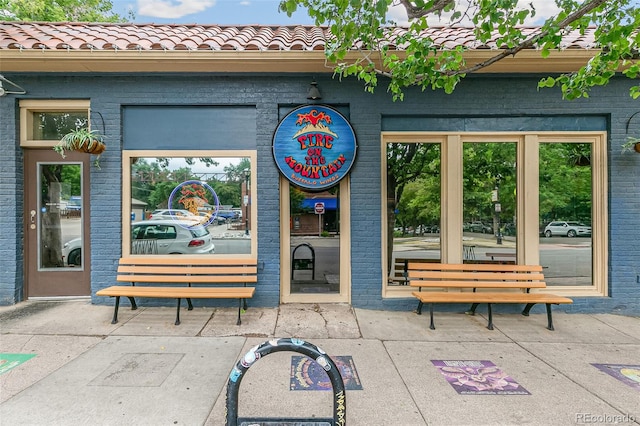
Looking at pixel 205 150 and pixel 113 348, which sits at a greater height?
pixel 205 150

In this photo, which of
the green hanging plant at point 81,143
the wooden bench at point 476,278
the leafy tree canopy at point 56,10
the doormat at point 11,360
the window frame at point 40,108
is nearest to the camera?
the doormat at point 11,360

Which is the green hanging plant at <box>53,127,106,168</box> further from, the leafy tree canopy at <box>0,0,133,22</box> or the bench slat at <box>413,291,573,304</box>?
the leafy tree canopy at <box>0,0,133,22</box>

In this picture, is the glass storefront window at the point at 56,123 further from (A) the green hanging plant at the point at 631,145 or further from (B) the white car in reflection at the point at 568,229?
(A) the green hanging plant at the point at 631,145

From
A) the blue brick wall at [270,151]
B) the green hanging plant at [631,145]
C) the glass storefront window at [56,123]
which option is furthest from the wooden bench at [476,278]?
the glass storefront window at [56,123]

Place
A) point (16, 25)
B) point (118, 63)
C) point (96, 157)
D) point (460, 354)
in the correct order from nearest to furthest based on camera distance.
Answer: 1. point (460, 354)
2. point (118, 63)
3. point (96, 157)
4. point (16, 25)

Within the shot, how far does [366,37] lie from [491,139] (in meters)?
2.92

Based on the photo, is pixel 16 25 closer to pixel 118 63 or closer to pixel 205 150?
Answer: pixel 118 63

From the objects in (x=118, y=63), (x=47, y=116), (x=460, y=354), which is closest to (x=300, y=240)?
(x=460, y=354)

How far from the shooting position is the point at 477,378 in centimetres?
324

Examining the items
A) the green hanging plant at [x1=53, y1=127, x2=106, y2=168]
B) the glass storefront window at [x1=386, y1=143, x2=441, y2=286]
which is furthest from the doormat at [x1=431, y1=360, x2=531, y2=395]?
the green hanging plant at [x1=53, y1=127, x2=106, y2=168]

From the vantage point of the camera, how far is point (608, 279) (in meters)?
5.30

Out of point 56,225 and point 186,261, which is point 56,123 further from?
point 186,261

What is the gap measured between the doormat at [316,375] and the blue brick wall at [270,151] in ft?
5.88

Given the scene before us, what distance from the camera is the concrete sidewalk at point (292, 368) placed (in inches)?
106
